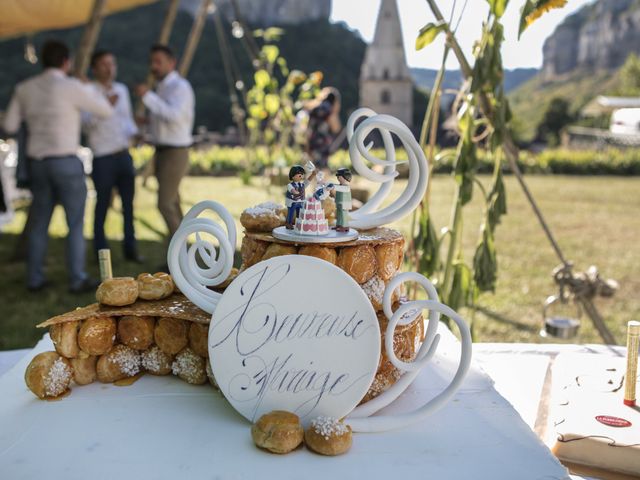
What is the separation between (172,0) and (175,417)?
3.76 m

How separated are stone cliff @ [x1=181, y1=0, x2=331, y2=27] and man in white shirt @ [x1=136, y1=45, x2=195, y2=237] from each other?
29166mm

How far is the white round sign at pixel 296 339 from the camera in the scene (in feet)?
3.32

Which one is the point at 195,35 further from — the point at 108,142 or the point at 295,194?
the point at 295,194

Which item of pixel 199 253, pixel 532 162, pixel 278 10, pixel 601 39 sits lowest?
pixel 532 162

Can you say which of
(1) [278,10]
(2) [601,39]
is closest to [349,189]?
(1) [278,10]

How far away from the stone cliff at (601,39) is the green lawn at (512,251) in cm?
3534

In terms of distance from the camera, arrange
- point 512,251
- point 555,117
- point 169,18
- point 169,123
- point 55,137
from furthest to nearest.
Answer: point 555,117 < point 512,251 < point 169,18 < point 169,123 < point 55,137

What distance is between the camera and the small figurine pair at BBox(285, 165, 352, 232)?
3.64 feet

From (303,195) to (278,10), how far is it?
38.1m

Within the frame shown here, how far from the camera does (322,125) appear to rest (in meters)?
5.33

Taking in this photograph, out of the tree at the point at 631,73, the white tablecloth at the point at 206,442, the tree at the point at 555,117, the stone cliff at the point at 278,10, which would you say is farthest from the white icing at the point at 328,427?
the tree at the point at 631,73

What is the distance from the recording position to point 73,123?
3004 mm

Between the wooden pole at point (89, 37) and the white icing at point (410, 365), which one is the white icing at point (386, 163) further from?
the wooden pole at point (89, 37)

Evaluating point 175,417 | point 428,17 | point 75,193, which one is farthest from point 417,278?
point 75,193
